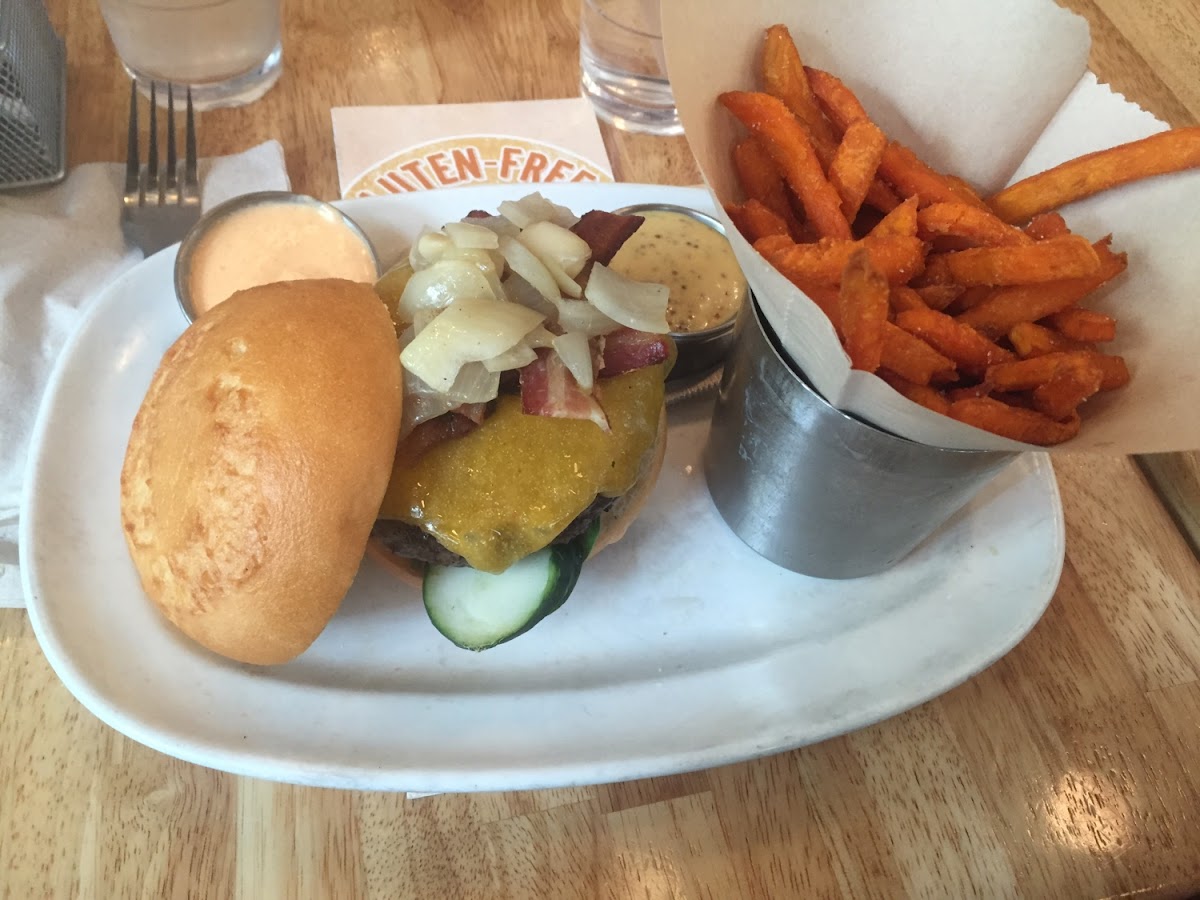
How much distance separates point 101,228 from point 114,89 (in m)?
0.53

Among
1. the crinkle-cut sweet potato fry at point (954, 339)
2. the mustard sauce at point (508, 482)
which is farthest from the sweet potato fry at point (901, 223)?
the mustard sauce at point (508, 482)

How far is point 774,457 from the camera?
1256 millimetres

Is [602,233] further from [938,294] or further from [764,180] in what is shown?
[938,294]

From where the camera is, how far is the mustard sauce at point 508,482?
1.14 meters

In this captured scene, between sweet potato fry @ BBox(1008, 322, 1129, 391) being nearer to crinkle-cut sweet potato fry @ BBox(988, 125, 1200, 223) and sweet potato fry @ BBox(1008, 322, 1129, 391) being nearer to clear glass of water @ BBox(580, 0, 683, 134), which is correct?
crinkle-cut sweet potato fry @ BBox(988, 125, 1200, 223)

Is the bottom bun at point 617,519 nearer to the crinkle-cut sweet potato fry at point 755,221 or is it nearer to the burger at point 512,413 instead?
the burger at point 512,413

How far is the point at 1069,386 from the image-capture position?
1.00m

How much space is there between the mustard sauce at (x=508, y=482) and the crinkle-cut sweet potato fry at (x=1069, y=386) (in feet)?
1.77

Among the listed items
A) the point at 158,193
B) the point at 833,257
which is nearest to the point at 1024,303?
the point at 833,257

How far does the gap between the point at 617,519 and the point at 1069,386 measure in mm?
669

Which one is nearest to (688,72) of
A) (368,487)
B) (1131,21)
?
(368,487)

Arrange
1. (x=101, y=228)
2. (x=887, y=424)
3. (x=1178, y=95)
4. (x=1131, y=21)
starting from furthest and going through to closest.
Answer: (x=1131, y=21)
(x=1178, y=95)
(x=101, y=228)
(x=887, y=424)

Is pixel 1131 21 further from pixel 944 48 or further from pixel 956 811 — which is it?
pixel 956 811

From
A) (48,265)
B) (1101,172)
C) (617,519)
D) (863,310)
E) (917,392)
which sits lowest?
(48,265)
